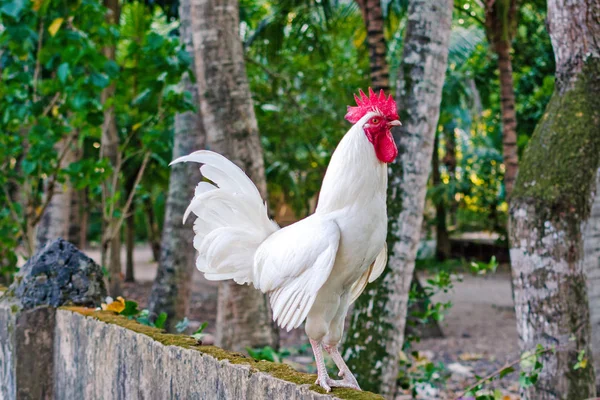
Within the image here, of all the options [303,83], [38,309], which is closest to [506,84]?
Result: [303,83]

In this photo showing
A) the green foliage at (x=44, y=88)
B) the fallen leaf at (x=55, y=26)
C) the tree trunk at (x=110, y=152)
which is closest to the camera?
the green foliage at (x=44, y=88)

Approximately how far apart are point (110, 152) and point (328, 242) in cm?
752

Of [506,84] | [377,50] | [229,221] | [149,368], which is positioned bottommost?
[149,368]

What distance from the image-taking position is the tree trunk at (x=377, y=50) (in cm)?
741

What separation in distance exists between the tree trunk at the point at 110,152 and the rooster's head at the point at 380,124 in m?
3.56

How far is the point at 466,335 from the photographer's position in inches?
400

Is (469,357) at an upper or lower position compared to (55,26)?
lower

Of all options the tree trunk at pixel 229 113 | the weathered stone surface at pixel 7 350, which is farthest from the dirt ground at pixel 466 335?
the weathered stone surface at pixel 7 350

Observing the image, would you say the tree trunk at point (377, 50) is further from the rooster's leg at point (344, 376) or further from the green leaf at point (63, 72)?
the rooster's leg at point (344, 376)

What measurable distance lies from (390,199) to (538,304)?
1.11 m

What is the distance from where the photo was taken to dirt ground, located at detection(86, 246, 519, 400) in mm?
7396

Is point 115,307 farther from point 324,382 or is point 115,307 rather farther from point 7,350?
point 324,382

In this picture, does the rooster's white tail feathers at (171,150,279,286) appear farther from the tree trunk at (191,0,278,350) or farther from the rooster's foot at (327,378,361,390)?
the tree trunk at (191,0,278,350)

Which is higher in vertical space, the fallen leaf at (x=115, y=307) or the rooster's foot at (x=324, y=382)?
the fallen leaf at (x=115, y=307)
